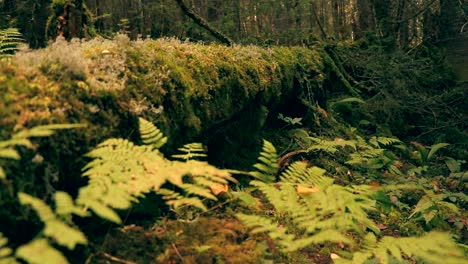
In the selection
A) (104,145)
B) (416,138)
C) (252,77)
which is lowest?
(416,138)

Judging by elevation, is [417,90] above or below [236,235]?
above

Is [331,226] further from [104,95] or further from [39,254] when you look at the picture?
[39,254]

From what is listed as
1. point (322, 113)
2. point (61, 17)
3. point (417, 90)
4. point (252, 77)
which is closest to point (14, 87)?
point (61, 17)

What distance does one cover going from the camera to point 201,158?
402 cm

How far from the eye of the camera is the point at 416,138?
28.4 feet

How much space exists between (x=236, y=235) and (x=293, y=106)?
13.2ft

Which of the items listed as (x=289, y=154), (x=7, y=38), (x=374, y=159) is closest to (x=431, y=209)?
(x=374, y=159)

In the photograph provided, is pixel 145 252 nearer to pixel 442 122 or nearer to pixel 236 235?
pixel 236 235

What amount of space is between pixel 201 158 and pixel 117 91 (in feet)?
4.39

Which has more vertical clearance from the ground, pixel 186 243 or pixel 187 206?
pixel 187 206

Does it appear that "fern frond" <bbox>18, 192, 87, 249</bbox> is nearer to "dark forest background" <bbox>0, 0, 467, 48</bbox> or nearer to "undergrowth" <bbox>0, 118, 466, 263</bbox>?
"undergrowth" <bbox>0, 118, 466, 263</bbox>

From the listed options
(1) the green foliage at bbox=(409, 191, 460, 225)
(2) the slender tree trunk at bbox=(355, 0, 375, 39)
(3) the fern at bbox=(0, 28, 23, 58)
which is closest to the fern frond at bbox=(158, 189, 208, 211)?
(3) the fern at bbox=(0, 28, 23, 58)

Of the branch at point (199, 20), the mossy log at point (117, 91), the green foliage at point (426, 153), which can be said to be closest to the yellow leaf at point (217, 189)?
the mossy log at point (117, 91)

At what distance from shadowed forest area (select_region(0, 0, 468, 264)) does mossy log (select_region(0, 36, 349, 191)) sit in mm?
12
